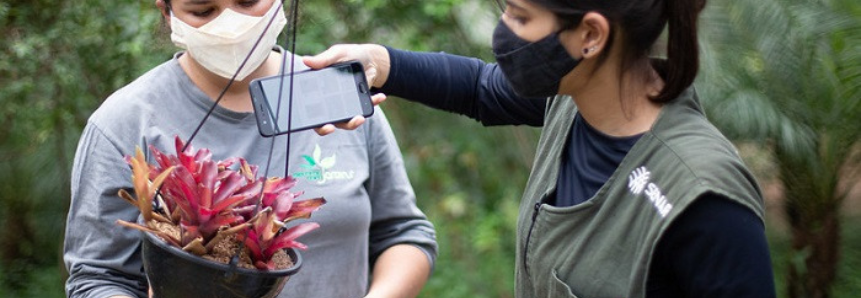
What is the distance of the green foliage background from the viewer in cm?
589

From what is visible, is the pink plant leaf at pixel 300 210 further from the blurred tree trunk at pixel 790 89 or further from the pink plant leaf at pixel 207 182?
the blurred tree trunk at pixel 790 89

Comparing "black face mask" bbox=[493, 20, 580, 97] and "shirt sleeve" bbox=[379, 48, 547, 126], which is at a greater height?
"black face mask" bbox=[493, 20, 580, 97]

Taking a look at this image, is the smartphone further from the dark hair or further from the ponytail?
the ponytail

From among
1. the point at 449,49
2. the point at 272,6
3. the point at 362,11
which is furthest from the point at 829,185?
the point at 272,6

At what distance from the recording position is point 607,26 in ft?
7.98

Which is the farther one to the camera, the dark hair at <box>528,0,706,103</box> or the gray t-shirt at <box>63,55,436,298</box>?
the gray t-shirt at <box>63,55,436,298</box>

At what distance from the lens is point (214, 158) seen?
9.59ft

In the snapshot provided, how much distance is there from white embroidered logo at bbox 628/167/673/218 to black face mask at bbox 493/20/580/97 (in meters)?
0.28

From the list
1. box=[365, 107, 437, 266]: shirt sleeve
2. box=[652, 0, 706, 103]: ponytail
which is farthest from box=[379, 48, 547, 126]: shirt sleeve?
box=[652, 0, 706, 103]: ponytail

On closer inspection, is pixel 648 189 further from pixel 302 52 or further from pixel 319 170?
pixel 302 52

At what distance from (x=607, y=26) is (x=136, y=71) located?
3840 millimetres

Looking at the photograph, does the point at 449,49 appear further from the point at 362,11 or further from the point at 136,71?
the point at 136,71

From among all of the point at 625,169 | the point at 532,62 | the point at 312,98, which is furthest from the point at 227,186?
the point at 625,169

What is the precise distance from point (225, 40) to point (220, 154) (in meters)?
0.27
